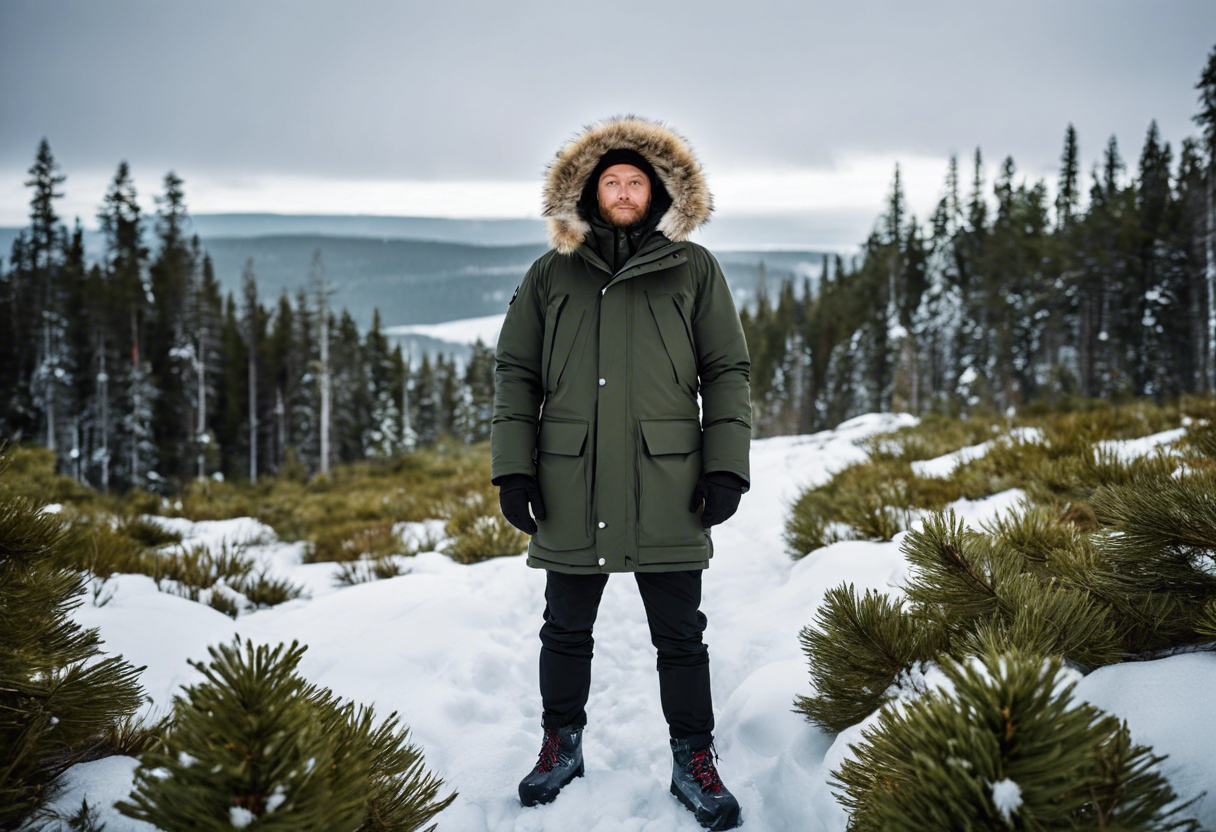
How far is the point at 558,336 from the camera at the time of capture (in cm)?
265

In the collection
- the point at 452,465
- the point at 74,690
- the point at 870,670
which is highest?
the point at 74,690

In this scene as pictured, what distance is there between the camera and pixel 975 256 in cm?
4862

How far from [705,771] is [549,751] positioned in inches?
24.7

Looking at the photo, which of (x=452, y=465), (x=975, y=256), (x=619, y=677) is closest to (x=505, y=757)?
Answer: (x=619, y=677)

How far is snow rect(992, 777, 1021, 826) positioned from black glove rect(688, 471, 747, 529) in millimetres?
1360

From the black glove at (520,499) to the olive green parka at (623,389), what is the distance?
1.6 inches

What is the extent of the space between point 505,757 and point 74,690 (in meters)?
1.67

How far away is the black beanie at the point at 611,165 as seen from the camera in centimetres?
282

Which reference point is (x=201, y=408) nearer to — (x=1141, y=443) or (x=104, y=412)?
(x=104, y=412)

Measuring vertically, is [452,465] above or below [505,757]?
below

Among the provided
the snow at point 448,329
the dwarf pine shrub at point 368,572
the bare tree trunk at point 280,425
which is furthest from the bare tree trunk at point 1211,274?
the snow at point 448,329

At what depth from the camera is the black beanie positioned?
2.82 metres

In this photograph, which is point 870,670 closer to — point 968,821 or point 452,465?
point 968,821

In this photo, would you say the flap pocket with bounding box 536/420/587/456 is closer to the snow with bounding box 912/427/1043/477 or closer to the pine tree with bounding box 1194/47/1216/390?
the snow with bounding box 912/427/1043/477
